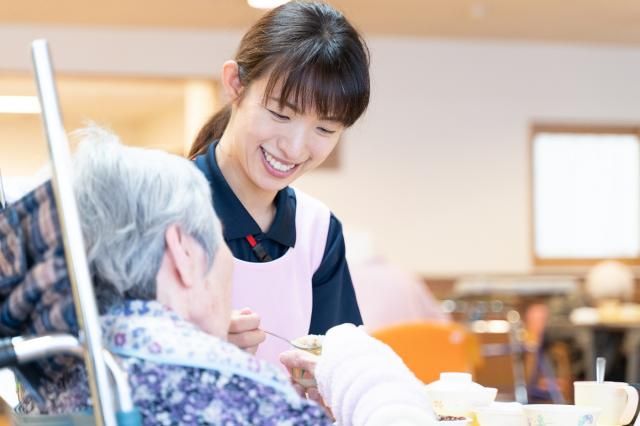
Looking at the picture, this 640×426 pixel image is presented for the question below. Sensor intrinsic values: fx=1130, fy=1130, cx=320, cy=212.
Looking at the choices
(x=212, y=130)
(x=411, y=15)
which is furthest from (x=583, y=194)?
(x=212, y=130)

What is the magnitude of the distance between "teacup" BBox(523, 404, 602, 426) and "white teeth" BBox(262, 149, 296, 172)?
59 cm

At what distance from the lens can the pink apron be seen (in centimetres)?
187

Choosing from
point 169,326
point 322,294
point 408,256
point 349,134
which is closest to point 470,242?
point 408,256

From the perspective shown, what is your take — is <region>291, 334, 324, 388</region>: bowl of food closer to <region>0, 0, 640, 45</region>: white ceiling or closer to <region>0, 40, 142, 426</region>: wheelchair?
<region>0, 40, 142, 426</region>: wheelchair

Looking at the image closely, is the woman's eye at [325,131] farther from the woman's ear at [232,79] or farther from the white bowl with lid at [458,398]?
the white bowl with lid at [458,398]

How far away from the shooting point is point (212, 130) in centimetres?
208

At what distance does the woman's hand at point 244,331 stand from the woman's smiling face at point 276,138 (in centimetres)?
38

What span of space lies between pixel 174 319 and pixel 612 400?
0.74 m

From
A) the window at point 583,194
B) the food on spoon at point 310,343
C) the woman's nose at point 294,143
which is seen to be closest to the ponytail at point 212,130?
the woman's nose at point 294,143

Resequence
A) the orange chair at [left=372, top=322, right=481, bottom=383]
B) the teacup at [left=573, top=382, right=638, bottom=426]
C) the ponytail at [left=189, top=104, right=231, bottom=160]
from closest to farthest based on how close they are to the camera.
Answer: the teacup at [left=573, top=382, right=638, bottom=426] < the ponytail at [left=189, top=104, right=231, bottom=160] < the orange chair at [left=372, top=322, right=481, bottom=383]

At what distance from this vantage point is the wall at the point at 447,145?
8.41 metres

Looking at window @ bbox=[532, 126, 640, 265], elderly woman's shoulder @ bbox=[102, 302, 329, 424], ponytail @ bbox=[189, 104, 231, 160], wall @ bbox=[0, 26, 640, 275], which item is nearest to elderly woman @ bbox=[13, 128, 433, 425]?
elderly woman's shoulder @ bbox=[102, 302, 329, 424]

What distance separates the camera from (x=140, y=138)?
39.8ft

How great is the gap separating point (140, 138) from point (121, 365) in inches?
439
